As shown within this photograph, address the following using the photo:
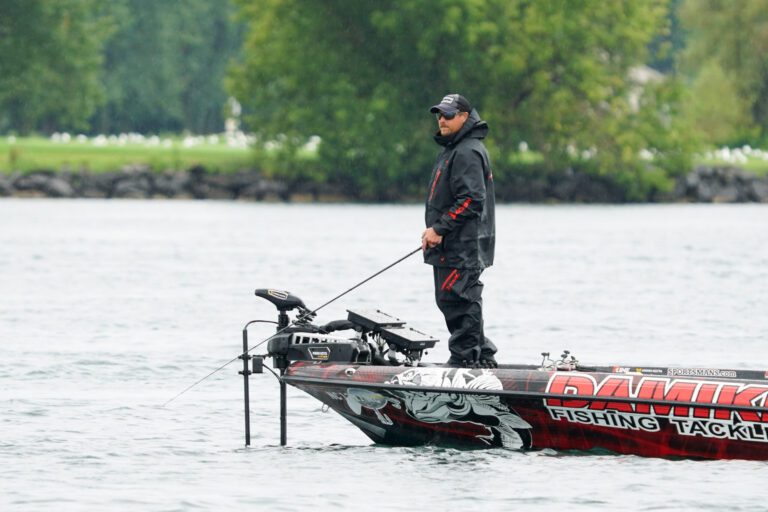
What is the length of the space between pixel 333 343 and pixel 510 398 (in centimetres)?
130

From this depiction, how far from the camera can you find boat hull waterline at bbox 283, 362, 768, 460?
10.2 metres

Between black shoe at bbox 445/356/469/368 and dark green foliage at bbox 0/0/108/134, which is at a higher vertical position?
dark green foliage at bbox 0/0/108/134

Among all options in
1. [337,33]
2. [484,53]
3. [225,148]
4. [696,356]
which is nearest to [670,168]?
[484,53]

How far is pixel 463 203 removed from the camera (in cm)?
1105

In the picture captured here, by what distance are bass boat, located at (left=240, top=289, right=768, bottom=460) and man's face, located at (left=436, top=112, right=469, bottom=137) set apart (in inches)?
52.8

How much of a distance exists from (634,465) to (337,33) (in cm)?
4440

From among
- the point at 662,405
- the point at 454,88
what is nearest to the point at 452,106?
the point at 662,405

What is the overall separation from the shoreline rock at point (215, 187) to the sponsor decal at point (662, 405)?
134ft

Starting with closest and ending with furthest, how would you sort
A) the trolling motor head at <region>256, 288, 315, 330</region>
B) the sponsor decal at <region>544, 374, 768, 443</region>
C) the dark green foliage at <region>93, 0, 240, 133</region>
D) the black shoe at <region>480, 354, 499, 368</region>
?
1. the sponsor decal at <region>544, 374, 768, 443</region>
2. the black shoe at <region>480, 354, 499, 368</region>
3. the trolling motor head at <region>256, 288, 315, 330</region>
4. the dark green foliage at <region>93, 0, 240, 133</region>

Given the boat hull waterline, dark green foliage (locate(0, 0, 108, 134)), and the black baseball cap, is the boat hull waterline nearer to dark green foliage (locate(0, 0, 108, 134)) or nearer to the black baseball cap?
the black baseball cap

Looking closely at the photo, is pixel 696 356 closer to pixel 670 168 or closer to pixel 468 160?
pixel 468 160

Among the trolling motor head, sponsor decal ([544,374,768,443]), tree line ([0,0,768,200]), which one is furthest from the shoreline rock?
sponsor decal ([544,374,768,443])

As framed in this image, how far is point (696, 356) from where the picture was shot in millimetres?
16156

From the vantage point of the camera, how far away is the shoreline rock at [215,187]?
5125cm
